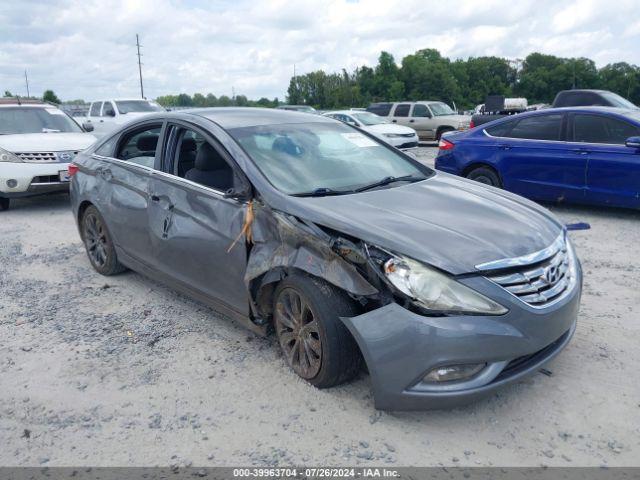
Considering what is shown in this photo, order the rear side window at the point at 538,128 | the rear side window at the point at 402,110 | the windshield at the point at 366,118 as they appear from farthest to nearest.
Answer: the rear side window at the point at 402,110 → the windshield at the point at 366,118 → the rear side window at the point at 538,128

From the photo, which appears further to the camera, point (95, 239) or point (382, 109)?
point (382, 109)

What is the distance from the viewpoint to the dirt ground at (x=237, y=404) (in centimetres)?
278

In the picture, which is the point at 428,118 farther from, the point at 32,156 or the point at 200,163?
the point at 200,163

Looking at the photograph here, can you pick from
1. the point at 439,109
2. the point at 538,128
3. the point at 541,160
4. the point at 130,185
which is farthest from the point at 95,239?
the point at 439,109

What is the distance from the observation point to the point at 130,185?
4664 mm

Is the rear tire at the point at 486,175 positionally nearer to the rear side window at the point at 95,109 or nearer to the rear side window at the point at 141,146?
the rear side window at the point at 141,146

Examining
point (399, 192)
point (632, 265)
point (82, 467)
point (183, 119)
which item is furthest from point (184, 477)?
point (632, 265)

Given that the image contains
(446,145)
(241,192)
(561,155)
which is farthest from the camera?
(446,145)

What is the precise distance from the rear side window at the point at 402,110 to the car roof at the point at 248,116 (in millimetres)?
17095

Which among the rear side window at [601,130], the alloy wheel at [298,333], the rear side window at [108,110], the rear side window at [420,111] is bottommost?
the alloy wheel at [298,333]

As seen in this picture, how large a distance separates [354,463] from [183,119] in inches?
110

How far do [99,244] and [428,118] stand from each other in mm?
16968

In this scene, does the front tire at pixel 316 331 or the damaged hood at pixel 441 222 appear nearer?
the damaged hood at pixel 441 222

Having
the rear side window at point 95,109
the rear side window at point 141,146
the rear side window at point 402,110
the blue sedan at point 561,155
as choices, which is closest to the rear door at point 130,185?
the rear side window at point 141,146
